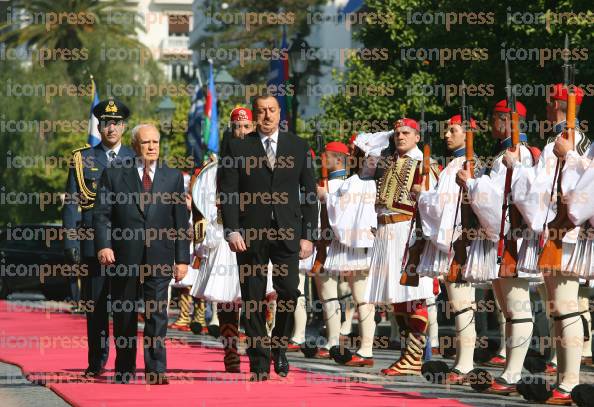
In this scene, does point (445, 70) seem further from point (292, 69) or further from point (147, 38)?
point (147, 38)

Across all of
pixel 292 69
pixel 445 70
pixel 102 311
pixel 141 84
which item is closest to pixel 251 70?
pixel 141 84

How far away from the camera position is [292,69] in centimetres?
2522

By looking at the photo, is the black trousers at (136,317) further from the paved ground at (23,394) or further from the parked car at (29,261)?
the parked car at (29,261)

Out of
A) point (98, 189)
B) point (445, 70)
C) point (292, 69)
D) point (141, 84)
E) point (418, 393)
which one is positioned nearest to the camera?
point (418, 393)

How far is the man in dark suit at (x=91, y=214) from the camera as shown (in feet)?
43.5

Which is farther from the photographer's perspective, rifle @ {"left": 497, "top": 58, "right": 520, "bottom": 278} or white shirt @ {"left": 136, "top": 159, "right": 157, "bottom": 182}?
white shirt @ {"left": 136, "top": 159, "right": 157, "bottom": 182}

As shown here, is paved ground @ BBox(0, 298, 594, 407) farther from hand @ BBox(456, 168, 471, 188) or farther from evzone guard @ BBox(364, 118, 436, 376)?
hand @ BBox(456, 168, 471, 188)

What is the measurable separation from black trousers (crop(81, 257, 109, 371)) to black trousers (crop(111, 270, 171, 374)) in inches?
15.5

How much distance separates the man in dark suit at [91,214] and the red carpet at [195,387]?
36 centimetres

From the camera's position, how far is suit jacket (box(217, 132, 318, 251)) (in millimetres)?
12742

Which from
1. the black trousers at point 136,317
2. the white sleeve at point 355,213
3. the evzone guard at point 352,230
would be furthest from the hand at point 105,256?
the white sleeve at point 355,213

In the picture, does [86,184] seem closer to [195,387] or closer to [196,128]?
[195,387]

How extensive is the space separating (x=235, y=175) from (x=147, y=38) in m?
135

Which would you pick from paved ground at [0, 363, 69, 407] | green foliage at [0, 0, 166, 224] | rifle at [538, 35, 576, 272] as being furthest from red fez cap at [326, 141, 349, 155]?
green foliage at [0, 0, 166, 224]
